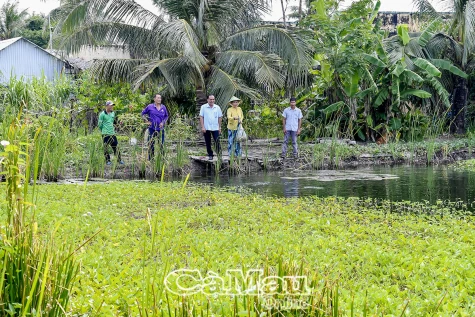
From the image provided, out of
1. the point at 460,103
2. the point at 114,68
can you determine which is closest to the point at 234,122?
the point at 114,68

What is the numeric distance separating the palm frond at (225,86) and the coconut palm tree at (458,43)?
7.48 m

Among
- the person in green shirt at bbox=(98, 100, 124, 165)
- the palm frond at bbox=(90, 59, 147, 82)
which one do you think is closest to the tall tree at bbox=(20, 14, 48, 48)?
the palm frond at bbox=(90, 59, 147, 82)

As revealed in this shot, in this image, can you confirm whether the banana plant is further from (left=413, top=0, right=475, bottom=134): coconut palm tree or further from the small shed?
the small shed

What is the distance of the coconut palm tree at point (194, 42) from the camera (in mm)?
15289

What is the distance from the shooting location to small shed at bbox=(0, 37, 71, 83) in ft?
85.3

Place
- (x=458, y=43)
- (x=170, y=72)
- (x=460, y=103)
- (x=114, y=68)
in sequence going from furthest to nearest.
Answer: (x=460, y=103)
(x=458, y=43)
(x=114, y=68)
(x=170, y=72)

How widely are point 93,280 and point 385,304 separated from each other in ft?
6.46

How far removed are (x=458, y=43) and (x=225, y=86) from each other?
9.49 meters

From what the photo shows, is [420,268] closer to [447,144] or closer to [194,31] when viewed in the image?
[194,31]

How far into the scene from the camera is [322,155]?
14.3m

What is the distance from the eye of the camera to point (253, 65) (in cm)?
1555

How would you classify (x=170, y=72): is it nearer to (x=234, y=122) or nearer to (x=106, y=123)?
(x=234, y=122)

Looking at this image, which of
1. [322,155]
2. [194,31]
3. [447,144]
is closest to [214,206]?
[322,155]

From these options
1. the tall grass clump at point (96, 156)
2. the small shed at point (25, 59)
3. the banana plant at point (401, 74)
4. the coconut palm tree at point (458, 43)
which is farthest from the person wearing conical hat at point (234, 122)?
the small shed at point (25, 59)
